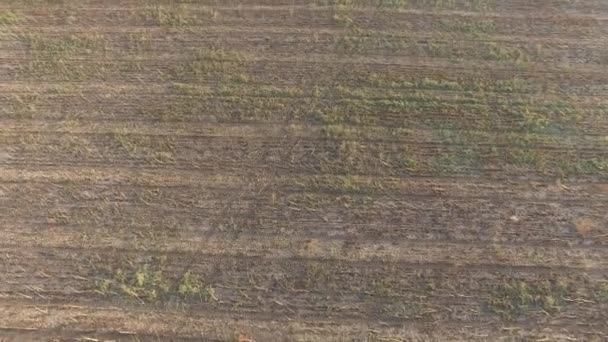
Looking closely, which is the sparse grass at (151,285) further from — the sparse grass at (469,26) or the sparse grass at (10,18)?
the sparse grass at (469,26)

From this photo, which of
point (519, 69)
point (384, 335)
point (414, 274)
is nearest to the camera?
point (384, 335)

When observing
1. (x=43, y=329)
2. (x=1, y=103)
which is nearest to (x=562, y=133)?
(x=43, y=329)

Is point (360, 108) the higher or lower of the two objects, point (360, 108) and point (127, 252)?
the higher

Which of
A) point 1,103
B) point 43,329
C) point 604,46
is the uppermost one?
point 604,46

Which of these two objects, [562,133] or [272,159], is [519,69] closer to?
[562,133]

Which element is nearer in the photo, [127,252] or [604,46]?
[127,252]

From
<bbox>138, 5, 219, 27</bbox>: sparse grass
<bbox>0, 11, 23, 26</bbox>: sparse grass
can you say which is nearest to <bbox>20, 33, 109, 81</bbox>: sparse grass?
<bbox>0, 11, 23, 26</bbox>: sparse grass

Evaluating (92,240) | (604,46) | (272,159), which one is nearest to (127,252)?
(92,240)

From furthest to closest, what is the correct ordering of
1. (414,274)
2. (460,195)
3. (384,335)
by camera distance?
(460,195) → (414,274) → (384,335)
